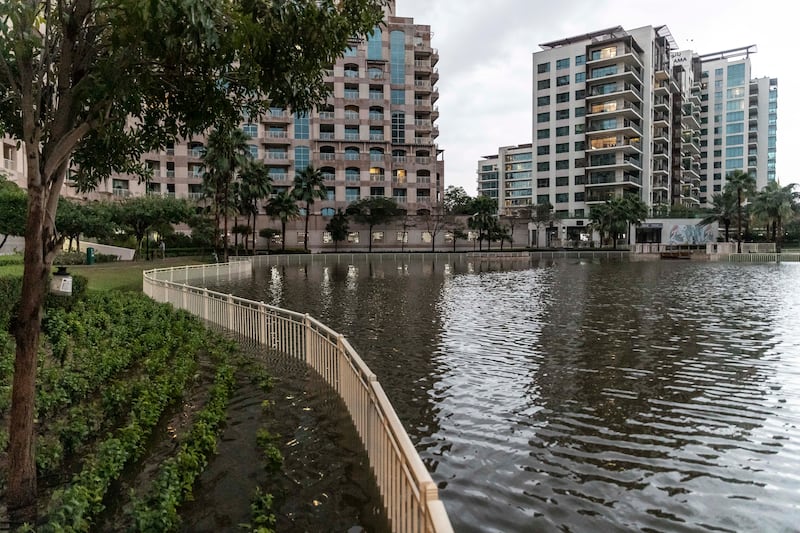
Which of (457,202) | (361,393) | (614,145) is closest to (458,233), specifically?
(457,202)

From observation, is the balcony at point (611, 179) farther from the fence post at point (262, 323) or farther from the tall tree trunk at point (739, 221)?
the fence post at point (262, 323)

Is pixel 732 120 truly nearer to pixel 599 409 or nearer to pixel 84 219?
pixel 84 219

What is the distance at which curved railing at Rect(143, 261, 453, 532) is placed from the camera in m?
4.12

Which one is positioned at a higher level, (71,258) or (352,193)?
(352,193)

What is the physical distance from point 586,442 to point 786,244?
105633 millimetres

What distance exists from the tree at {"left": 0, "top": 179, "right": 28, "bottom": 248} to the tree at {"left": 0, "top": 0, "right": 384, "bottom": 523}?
3008cm

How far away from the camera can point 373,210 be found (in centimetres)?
8700

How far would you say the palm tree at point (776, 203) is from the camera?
2933 inches

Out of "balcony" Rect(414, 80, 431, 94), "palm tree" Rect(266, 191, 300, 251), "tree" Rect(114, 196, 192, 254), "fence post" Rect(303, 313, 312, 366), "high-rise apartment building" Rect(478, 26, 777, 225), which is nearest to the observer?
"fence post" Rect(303, 313, 312, 366)

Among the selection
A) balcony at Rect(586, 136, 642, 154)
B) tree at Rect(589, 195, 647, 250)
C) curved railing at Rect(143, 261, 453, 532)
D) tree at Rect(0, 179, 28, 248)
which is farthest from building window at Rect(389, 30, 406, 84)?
curved railing at Rect(143, 261, 453, 532)

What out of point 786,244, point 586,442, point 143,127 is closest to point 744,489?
point 586,442

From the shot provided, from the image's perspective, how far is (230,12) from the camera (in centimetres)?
561

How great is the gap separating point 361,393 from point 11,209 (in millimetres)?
33224

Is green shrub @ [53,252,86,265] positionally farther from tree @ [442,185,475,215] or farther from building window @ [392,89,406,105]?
building window @ [392,89,406,105]
